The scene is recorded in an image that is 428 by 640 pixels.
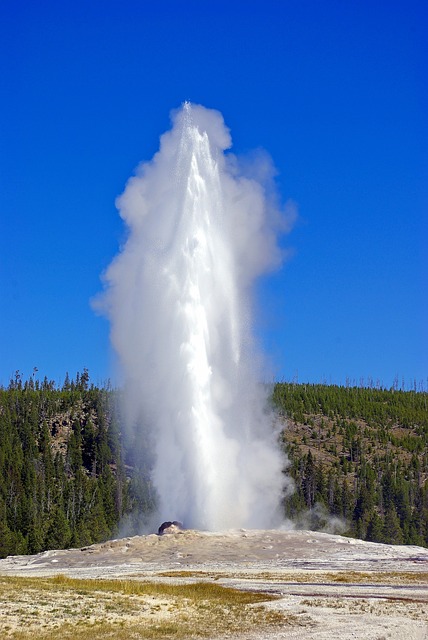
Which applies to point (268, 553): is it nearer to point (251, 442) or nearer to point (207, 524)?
point (207, 524)

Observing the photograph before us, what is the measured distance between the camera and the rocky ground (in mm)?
24828

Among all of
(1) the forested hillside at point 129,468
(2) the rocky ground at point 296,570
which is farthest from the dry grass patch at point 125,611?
(1) the forested hillside at point 129,468

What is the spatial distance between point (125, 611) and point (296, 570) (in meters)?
19.4

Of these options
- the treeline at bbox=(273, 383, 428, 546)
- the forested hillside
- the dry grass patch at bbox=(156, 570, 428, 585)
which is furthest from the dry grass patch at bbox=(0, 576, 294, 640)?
the treeline at bbox=(273, 383, 428, 546)

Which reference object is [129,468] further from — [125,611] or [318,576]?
[125,611]

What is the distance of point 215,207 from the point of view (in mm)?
64188

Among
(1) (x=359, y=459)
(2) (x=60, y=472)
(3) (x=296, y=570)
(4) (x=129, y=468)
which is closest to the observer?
(3) (x=296, y=570)

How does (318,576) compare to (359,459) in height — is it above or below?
below

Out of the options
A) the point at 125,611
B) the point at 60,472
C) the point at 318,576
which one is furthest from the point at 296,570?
the point at 60,472

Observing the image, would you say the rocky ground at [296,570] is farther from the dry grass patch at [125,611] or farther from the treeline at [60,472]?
the treeline at [60,472]

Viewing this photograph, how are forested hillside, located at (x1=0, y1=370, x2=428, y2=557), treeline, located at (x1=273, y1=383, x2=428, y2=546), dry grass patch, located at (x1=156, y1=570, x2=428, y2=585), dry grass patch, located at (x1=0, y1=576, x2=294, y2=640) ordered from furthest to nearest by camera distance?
1. treeline, located at (x1=273, y1=383, x2=428, y2=546)
2. forested hillside, located at (x1=0, y1=370, x2=428, y2=557)
3. dry grass patch, located at (x1=156, y1=570, x2=428, y2=585)
4. dry grass patch, located at (x1=0, y1=576, x2=294, y2=640)

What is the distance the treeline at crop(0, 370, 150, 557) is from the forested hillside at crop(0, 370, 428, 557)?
0.18m

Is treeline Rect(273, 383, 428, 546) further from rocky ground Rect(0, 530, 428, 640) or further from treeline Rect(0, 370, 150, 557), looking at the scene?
rocky ground Rect(0, 530, 428, 640)

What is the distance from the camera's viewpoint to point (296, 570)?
142 ft
